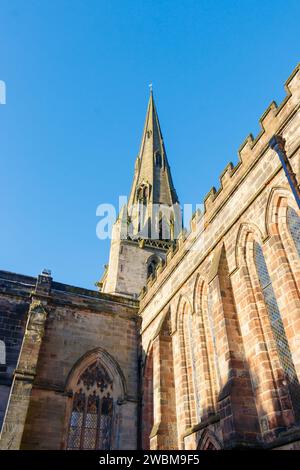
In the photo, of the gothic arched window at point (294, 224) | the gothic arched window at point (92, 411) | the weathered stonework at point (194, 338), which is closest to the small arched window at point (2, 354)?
the weathered stonework at point (194, 338)

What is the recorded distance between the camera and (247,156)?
403 inches

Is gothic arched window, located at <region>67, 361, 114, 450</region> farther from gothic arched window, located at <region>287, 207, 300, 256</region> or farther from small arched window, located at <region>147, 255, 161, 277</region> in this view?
small arched window, located at <region>147, 255, 161, 277</region>

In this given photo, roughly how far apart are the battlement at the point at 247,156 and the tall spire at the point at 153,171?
59.1 feet

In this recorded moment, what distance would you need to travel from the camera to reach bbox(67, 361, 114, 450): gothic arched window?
40.2 feet

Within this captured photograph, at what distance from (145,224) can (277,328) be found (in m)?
20.9

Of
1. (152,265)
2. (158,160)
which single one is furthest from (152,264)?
(158,160)

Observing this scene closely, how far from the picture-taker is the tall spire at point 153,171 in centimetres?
3172

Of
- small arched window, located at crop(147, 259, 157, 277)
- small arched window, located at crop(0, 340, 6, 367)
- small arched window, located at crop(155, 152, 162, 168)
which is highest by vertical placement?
small arched window, located at crop(155, 152, 162, 168)

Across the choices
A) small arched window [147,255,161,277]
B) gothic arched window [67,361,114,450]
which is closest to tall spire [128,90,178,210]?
small arched window [147,255,161,277]

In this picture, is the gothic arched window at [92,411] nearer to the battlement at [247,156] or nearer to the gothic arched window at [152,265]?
the battlement at [247,156]

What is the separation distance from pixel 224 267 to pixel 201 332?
6.94ft

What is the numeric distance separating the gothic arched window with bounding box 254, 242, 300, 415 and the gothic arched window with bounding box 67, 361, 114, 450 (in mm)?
7346

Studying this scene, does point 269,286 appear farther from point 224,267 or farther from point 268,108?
point 268,108
